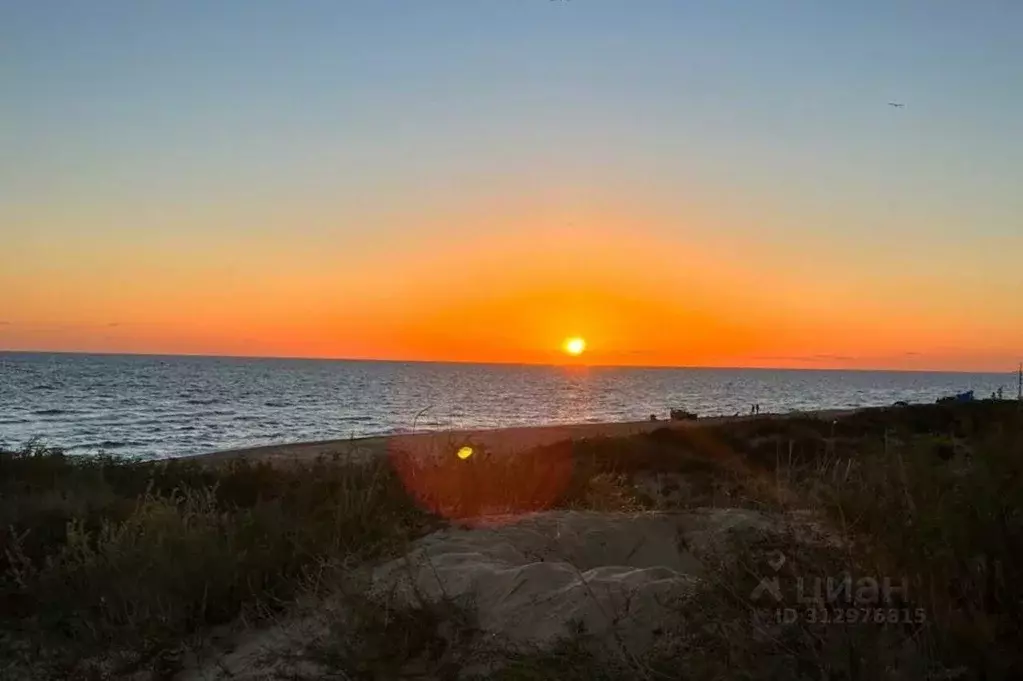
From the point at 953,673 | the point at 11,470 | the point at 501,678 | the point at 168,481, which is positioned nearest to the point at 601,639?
the point at 501,678

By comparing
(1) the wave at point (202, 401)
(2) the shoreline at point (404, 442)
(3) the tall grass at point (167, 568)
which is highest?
(3) the tall grass at point (167, 568)

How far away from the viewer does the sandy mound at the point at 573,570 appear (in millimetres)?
4133

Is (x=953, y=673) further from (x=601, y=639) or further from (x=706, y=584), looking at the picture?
(x=601, y=639)

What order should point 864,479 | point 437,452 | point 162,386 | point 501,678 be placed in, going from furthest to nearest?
point 162,386
point 437,452
point 864,479
point 501,678

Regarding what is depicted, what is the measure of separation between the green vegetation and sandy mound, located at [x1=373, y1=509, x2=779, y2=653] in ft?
0.63

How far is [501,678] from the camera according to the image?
3.75 m

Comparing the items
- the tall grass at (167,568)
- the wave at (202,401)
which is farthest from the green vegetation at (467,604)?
the wave at (202,401)

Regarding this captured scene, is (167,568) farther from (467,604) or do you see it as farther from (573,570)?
(573,570)

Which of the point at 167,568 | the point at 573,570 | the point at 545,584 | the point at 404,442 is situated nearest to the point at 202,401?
the point at 404,442

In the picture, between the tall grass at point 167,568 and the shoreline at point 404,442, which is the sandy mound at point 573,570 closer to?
the tall grass at point 167,568

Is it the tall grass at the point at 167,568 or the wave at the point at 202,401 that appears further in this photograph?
the wave at the point at 202,401

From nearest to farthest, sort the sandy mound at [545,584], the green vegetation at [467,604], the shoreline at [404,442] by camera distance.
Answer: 1. the green vegetation at [467,604]
2. the sandy mound at [545,584]
3. the shoreline at [404,442]

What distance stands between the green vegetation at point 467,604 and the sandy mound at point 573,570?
0.19 m

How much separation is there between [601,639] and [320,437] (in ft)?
116
